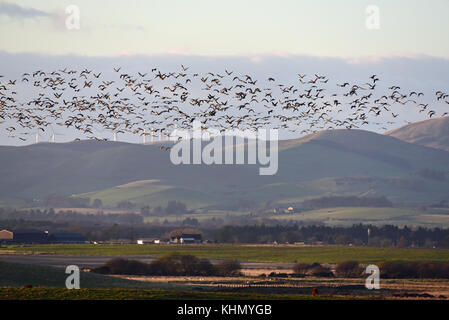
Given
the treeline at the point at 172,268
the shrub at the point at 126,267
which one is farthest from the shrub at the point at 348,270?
the shrub at the point at 126,267

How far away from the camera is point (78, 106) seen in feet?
328

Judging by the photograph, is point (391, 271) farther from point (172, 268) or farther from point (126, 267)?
point (126, 267)

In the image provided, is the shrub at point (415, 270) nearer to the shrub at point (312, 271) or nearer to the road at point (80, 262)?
the shrub at point (312, 271)

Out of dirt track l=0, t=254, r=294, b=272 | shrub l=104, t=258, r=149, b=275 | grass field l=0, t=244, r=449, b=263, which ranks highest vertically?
shrub l=104, t=258, r=149, b=275

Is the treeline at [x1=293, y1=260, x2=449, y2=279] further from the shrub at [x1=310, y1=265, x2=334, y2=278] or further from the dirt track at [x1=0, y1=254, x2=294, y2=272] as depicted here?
the dirt track at [x1=0, y1=254, x2=294, y2=272]

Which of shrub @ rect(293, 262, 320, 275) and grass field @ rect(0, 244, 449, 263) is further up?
shrub @ rect(293, 262, 320, 275)

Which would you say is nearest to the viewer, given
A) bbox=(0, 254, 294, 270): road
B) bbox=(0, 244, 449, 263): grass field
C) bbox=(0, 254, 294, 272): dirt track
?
bbox=(0, 254, 294, 272): dirt track

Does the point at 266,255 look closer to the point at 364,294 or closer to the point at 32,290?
the point at 364,294

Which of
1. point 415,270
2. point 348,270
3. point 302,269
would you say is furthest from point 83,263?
point 415,270

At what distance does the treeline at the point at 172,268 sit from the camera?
12700cm

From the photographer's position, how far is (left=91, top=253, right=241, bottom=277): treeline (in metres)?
127

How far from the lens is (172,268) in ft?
429

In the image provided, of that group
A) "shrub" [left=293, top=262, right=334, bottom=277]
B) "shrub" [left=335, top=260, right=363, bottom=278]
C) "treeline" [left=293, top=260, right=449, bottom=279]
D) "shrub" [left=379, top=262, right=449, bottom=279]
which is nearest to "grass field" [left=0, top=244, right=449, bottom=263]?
"shrub" [left=379, top=262, right=449, bottom=279]
